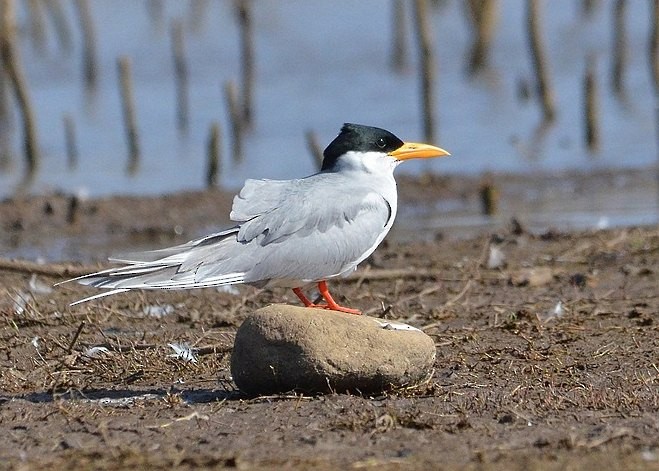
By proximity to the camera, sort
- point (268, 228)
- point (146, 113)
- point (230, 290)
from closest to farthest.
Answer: point (268, 228) → point (230, 290) → point (146, 113)

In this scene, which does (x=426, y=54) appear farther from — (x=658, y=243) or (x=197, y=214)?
(x=658, y=243)

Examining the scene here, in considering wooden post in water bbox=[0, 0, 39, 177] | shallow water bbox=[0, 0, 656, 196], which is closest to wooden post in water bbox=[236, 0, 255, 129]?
shallow water bbox=[0, 0, 656, 196]

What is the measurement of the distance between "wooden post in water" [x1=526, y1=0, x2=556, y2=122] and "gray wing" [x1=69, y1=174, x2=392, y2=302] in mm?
12419

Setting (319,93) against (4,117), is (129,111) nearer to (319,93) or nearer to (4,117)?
(4,117)

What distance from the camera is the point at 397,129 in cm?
2019

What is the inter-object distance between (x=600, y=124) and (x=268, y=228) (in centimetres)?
1383

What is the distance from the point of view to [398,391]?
6.13m

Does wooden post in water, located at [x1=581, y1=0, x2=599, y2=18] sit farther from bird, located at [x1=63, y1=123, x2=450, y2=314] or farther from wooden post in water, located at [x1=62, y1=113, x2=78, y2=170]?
bird, located at [x1=63, y1=123, x2=450, y2=314]

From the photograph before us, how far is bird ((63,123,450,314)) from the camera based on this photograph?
641 cm

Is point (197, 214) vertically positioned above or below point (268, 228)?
below

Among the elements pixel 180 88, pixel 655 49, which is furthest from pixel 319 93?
pixel 655 49

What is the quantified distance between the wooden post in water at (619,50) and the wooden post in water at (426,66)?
558cm

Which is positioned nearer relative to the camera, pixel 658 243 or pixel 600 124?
pixel 658 243

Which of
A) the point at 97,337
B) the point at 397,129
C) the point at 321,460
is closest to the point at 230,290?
the point at 97,337
